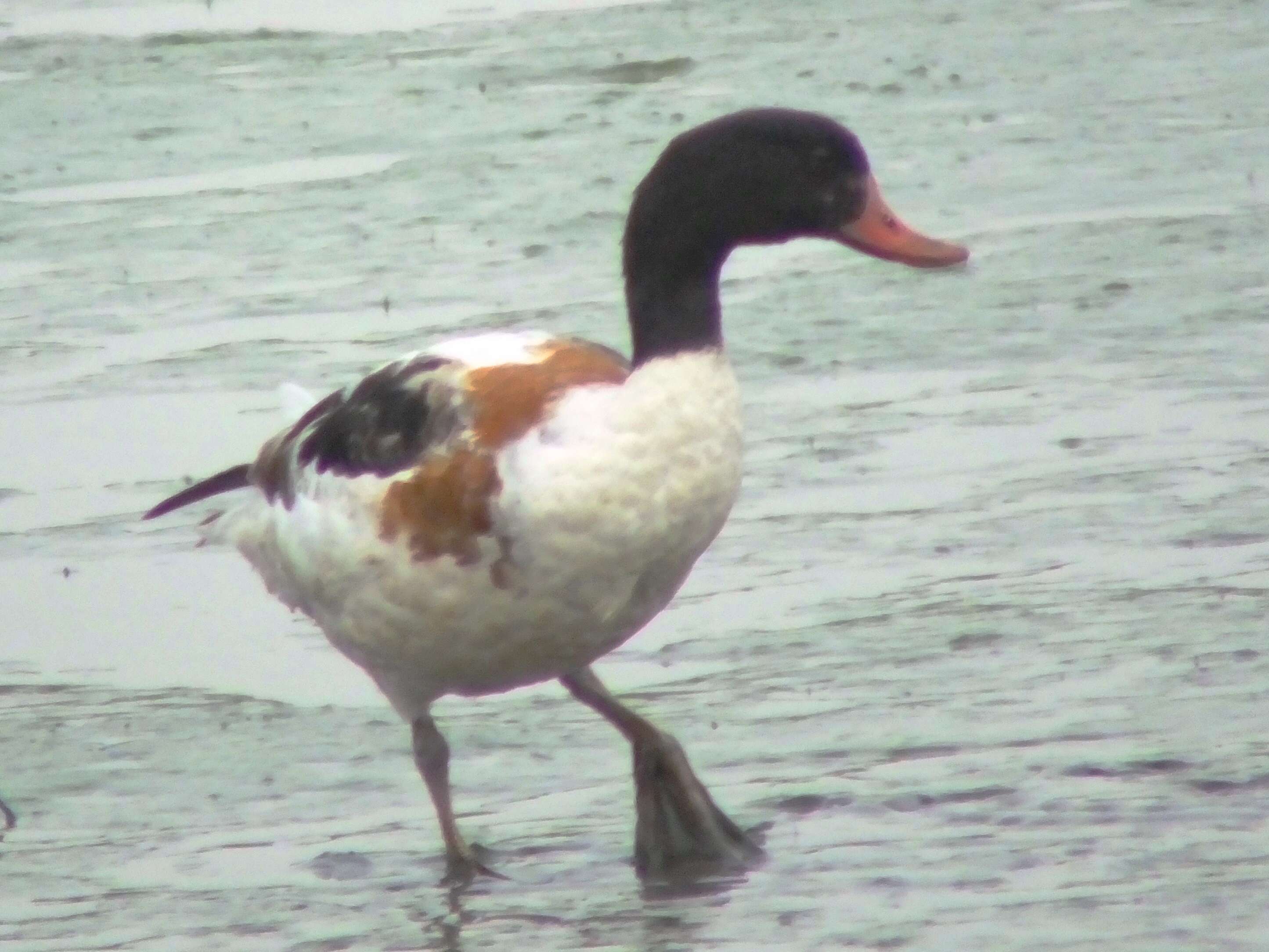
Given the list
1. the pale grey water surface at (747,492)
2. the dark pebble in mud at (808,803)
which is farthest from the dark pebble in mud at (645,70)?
the dark pebble in mud at (808,803)

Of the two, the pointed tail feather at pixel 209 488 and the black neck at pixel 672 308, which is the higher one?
the black neck at pixel 672 308

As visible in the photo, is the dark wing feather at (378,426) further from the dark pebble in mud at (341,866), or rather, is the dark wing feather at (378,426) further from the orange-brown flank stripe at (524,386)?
Answer: the dark pebble in mud at (341,866)

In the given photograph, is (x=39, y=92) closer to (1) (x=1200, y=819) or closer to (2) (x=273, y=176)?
(2) (x=273, y=176)

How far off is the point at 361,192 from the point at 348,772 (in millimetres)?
5618

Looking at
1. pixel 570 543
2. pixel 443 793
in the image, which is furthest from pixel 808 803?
pixel 570 543

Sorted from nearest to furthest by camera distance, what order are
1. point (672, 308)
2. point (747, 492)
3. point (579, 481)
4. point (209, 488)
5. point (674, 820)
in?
point (579, 481)
point (672, 308)
point (674, 820)
point (209, 488)
point (747, 492)

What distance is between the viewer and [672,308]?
5.81m

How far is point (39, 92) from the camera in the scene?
14141mm

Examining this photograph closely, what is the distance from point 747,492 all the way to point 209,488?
1.79 metres

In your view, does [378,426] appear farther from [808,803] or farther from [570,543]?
[808,803]

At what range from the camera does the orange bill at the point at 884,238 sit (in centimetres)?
607

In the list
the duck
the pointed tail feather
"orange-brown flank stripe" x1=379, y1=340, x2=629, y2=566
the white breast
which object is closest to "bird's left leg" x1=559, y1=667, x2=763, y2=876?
the duck

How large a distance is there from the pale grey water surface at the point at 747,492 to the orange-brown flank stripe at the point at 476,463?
74 cm

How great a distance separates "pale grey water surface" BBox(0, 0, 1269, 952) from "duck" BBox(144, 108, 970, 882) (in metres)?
0.27
